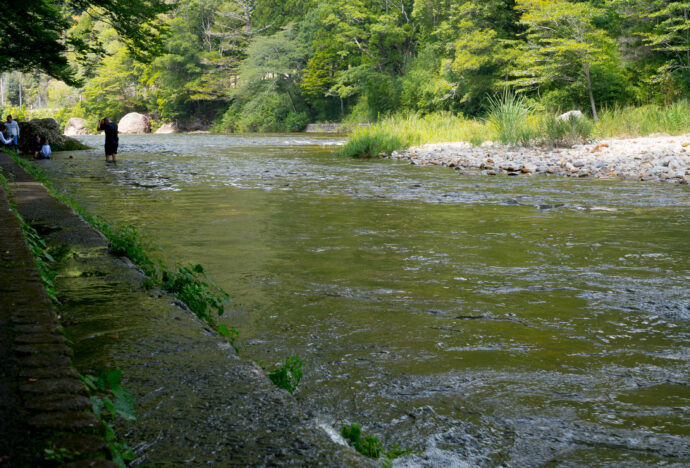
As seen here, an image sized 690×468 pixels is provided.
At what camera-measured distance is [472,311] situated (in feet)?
13.6

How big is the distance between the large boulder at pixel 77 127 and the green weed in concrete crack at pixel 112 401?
65441mm

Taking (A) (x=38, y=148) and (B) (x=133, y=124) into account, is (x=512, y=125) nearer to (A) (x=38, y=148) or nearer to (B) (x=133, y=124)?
(A) (x=38, y=148)

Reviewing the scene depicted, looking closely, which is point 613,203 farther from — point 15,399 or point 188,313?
point 15,399

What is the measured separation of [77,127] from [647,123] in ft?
190

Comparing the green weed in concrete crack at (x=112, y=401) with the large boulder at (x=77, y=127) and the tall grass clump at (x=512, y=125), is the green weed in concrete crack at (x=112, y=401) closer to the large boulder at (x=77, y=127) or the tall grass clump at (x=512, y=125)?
the tall grass clump at (x=512, y=125)

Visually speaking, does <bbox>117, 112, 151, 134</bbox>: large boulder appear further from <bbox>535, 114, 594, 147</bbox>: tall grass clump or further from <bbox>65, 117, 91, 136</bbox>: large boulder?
<bbox>535, 114, 594, 147</bbox>: tall grass clump

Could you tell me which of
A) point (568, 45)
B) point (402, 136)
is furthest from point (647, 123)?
point (402, 136)

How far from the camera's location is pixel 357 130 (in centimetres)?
2184

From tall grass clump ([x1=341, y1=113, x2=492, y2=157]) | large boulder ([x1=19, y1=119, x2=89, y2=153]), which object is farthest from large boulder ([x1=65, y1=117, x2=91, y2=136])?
tall grass clump ([x1=341, y1=113, x2=492, y2=157])

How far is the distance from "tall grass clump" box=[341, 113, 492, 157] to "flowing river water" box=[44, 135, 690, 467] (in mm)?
10351

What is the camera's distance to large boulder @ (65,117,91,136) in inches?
2427

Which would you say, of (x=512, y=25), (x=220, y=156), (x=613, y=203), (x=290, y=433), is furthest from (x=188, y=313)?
(x=512, y=25)

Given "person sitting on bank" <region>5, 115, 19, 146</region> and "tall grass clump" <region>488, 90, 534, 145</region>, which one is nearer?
"tall grass clump" <region>488, 90, 534, 145</region>

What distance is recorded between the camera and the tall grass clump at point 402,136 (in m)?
20.2
